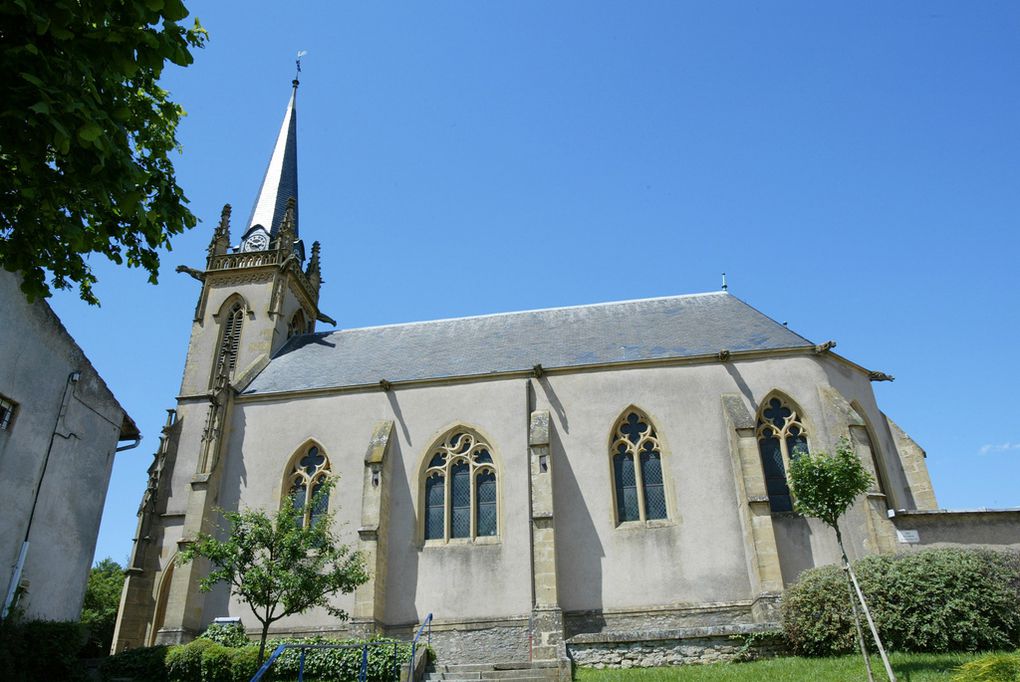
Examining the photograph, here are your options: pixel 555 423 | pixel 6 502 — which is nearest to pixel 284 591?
pixel 6 502

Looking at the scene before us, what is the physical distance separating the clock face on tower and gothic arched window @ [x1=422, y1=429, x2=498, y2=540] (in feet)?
41.0

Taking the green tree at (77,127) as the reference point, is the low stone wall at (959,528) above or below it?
below

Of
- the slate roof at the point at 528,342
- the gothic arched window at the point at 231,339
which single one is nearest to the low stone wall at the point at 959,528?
the slate roof at the point at 528,342

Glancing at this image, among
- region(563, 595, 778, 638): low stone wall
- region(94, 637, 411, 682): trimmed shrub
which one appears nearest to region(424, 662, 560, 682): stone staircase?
region(94, 637, 411, 682): trimmed shrub

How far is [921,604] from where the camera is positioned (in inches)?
514

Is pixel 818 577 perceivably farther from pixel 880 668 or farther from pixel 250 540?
pixel 250 540

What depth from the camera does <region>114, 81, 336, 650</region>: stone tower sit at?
19484 mm

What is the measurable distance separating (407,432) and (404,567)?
3684 millimetres

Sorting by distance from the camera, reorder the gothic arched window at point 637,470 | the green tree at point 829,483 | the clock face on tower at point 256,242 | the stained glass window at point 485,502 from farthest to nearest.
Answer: the clock face on tower at point 256,242, the stained glass window at point 485,502, the gothic arched window at point 637,470, the green tree at point 829,483

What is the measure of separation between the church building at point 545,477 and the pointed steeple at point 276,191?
276 inches

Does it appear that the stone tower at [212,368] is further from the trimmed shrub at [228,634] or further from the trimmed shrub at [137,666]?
the trimmed shrub at [137,666]

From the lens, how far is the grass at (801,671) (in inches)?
438

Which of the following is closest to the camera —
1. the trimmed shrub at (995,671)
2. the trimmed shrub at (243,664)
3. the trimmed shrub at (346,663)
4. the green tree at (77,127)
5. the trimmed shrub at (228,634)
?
the green tree at (77,127)

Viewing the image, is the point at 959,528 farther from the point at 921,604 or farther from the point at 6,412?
the point at 6,412
